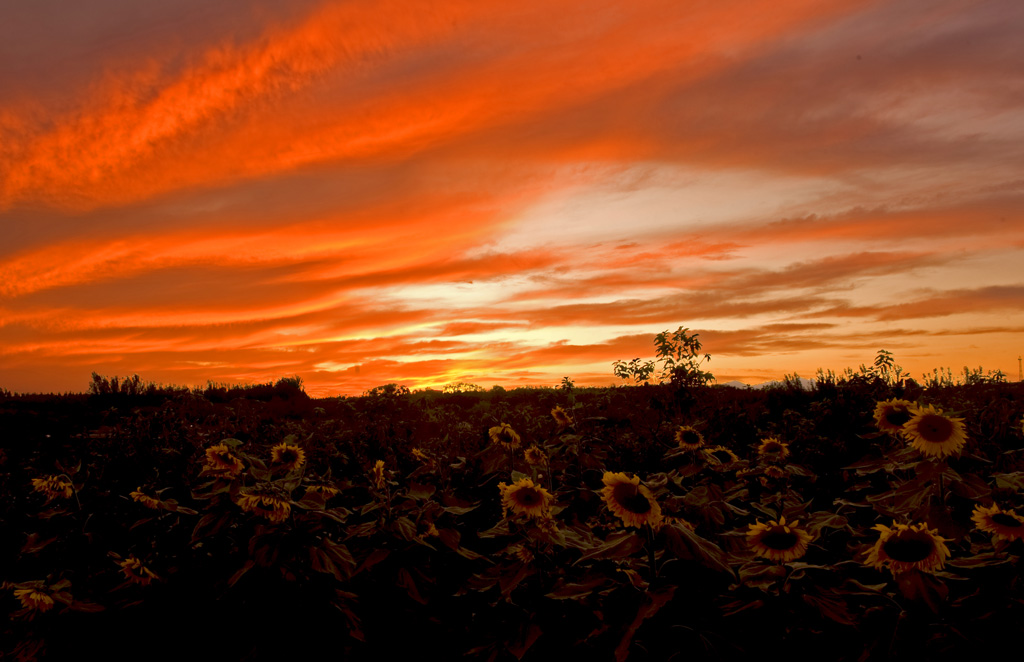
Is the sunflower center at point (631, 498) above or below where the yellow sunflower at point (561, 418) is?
below

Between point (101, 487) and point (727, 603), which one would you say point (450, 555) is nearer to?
point (727, 603)

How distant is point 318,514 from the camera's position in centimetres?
353

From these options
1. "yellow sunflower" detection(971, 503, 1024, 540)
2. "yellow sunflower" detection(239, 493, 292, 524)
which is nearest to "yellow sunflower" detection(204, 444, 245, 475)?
"yellow sunflower" detection(239, 493, 292, 524)

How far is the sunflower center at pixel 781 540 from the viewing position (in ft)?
8.98

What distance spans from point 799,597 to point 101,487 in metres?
5.48

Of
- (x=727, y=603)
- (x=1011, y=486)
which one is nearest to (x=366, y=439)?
(x=727, y=603)

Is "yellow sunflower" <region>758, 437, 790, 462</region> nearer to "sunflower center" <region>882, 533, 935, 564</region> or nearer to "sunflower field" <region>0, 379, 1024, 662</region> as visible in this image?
"sunflower field" <region>0, 379, 1024, 662</region>

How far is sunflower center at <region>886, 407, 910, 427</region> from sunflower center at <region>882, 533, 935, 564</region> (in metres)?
1.00

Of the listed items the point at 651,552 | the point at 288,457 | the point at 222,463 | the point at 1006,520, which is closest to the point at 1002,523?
the point at 1006,520

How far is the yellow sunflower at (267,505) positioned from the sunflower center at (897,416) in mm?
3223

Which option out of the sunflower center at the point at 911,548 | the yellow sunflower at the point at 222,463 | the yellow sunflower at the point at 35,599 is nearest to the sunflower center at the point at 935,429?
the sunflower center at the point at 911,548

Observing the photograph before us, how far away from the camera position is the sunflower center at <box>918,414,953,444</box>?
2.93 m

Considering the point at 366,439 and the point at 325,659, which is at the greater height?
the point at 366,439

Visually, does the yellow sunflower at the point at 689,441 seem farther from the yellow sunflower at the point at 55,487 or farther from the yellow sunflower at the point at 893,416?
the yellow sunflower at the point at 55,487
